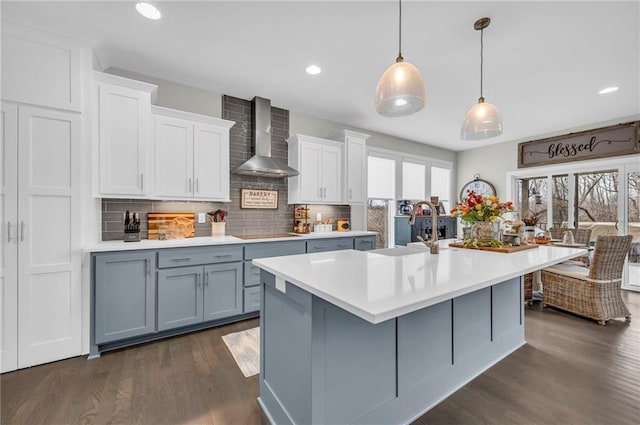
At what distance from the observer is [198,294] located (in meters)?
2.75

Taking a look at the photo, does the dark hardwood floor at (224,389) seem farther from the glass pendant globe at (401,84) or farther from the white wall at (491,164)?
the white wall at (491,164)

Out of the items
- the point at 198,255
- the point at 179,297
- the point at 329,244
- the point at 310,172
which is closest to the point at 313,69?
the point at 310,172

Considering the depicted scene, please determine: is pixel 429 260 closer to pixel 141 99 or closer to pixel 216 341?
pixel 216 341

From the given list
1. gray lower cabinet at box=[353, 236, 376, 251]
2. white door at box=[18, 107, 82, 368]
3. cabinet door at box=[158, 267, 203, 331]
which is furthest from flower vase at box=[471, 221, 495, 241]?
white door at box=[18, 107, 82, 368]

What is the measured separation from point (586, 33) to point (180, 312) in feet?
14.5

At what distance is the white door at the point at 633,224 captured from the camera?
14.0 ft

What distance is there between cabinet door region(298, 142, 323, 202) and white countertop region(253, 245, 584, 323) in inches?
76.2

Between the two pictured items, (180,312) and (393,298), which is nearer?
(393,298)

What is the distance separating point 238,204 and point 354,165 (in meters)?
1.86

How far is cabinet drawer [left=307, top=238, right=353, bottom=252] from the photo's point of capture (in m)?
3.49

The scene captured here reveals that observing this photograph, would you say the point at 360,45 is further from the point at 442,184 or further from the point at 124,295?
the point at 442,184

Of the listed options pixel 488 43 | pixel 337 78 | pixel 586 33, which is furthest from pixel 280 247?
pixel 586 33

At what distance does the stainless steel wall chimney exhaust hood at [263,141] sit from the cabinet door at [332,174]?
1.89ft

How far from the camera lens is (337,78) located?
3072 millimetres
